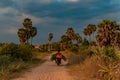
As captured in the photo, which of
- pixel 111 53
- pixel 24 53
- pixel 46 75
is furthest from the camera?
pixel 24 53

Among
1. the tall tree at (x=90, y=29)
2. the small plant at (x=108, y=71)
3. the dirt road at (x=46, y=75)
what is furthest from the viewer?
the tall tree at (x=90, y=29)

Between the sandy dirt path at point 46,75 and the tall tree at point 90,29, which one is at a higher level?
the tall tree at point 90,29

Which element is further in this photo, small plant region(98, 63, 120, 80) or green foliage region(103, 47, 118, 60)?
green foliage region(103, 47, 118, 60)

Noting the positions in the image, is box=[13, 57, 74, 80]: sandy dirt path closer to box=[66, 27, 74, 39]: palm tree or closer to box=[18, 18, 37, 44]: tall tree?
box=[18, 18, 37, 44]: tall tree

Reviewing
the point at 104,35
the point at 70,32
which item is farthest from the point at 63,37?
the point at 104,35

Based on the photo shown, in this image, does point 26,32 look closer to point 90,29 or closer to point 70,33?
point 90,29

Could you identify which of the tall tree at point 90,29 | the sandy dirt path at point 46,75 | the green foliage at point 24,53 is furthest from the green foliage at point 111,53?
the tall tree at point 90,29

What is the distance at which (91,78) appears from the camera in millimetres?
19609

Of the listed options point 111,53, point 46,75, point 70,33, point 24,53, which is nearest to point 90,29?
point 70,33

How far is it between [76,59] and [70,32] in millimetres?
89799

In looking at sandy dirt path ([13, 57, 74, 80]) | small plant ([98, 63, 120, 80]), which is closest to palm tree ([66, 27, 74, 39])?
sandy dirt path ([13, 57, 74, 80])

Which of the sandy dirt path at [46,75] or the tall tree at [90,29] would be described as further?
the tall tree at [90,29]

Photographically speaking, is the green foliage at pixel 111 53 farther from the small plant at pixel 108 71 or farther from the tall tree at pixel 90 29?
the tall tree at pixel 90 29

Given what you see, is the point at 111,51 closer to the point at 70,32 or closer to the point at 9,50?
the point at 9,50
